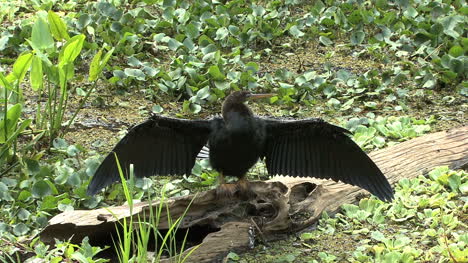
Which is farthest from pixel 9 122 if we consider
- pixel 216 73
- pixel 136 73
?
pixel 216 73

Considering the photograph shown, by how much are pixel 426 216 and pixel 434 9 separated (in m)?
3.21

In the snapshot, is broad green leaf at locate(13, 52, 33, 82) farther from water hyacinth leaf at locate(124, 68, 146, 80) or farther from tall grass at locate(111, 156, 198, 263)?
water hyacinth leaf at locate(124, 68, 146, 80)

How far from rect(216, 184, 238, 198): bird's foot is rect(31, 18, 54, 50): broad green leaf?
63.5 inches

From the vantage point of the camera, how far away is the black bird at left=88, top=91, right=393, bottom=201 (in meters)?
4.64

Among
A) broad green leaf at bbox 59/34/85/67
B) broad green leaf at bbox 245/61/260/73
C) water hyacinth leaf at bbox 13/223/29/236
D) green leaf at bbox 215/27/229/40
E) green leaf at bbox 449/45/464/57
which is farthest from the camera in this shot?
green leaf at bbox 215/27/229/40

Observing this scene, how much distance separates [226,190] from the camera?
4652 millimetres

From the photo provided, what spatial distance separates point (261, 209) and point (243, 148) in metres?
0.39

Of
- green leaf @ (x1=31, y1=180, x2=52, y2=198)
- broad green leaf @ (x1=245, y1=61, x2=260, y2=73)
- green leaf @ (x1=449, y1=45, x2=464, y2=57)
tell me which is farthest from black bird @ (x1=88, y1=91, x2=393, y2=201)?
green leaf @ (x1=449, y1=45, x2=464, y2=57)

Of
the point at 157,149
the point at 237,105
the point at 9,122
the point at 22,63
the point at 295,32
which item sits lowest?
the point at 157,149

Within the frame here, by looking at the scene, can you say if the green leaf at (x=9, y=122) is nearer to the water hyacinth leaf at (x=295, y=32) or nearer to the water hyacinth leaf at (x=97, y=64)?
the water hyacinth leaf at (x=97, y=64)

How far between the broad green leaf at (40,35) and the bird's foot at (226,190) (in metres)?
1.61

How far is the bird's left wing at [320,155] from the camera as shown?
4688 mm

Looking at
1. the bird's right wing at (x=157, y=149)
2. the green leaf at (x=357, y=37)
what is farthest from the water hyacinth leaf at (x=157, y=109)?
the green leaf at (x=357, y=37)

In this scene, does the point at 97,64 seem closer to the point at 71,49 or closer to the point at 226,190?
the point at 71,49
